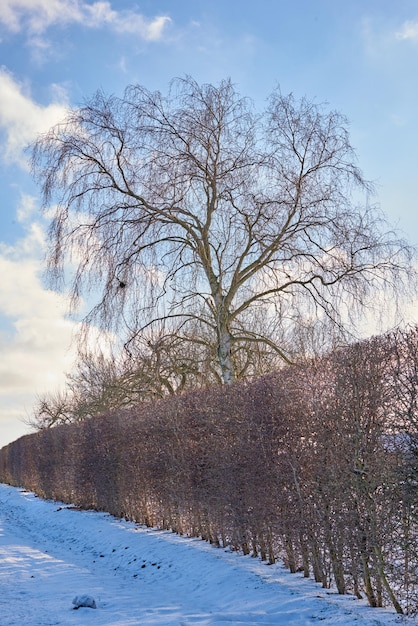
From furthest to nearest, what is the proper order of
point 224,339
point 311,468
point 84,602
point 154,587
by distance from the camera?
point 224,339 < point 154,587 < point 311,468 < point 84,602

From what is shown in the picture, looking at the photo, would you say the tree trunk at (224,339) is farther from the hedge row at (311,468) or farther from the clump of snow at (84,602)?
the clump of snow at (84,602)

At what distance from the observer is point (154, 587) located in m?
8.20

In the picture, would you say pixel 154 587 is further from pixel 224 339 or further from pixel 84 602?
pixel 224 339

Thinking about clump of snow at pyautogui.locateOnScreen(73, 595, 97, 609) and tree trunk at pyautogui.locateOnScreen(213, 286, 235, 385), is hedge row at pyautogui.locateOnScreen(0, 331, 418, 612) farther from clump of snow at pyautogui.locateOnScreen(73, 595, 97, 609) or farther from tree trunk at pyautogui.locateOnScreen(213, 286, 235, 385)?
clump of snow at pyautogui.locateOnScreen(73, 595, 97, 609)

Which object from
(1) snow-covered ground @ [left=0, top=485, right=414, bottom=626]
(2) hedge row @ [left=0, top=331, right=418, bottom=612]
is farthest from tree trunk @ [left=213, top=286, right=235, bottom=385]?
(1) snow-covered ground @ [left=0, top=485, right=414, bottom=626]

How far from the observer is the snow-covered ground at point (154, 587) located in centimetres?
614

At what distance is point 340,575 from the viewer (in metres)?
6.61

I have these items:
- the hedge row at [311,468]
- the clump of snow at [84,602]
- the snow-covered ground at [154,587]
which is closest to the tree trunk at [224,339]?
the hedge row at [311,468]

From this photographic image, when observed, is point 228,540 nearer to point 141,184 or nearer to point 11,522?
point 141,184

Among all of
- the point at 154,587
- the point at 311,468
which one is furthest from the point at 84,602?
the point at 311,468

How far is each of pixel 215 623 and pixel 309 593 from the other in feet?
4.06

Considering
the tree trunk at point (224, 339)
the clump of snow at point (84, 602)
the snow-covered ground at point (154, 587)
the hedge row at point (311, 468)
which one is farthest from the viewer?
the tree trunk at point (224, 339)

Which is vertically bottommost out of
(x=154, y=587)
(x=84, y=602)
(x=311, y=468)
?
(x=154, y=587)

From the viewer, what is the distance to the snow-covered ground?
6.14 metres
